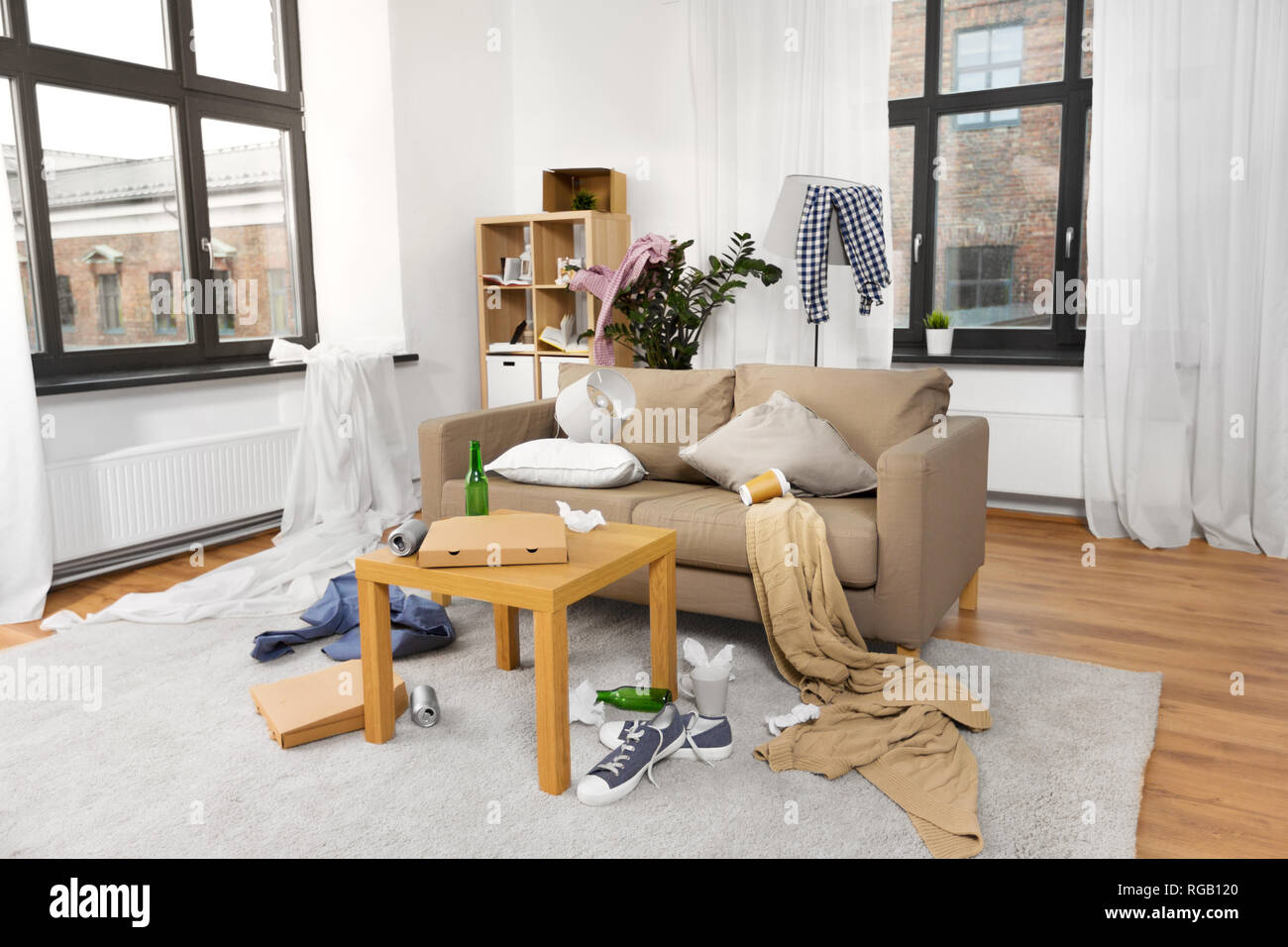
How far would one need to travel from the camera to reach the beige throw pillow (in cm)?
279

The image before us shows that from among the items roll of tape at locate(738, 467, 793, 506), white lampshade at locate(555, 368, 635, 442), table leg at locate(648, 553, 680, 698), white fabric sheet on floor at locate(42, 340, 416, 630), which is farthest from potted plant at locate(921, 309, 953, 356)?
table leg at locate(648, 553, 680, 698)

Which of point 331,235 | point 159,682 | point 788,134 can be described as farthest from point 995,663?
point 331,235

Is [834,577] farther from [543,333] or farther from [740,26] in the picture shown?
[740,26]

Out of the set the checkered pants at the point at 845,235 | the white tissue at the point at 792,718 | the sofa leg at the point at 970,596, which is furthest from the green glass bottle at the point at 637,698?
the checkered pants at the point at 845,235

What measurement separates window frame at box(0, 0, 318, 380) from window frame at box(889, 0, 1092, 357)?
9.40 ft

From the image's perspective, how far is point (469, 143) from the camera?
17.0 ft

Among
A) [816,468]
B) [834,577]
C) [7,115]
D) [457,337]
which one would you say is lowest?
[834,577]

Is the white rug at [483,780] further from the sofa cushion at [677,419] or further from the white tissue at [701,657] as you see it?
the sofa cushion at [677,419]

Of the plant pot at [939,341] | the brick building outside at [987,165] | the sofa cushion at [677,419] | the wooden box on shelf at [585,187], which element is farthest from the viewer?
the wooden box on shelf at [585,187]

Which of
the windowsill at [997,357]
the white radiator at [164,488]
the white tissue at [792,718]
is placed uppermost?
the windowsill at [997,357]

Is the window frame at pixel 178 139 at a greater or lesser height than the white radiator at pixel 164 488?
greater

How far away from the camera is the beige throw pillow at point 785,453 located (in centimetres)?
279

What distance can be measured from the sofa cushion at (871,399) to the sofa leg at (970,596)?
54 cm

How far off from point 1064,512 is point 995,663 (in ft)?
6.59
